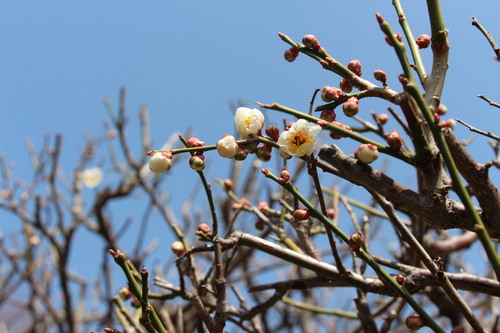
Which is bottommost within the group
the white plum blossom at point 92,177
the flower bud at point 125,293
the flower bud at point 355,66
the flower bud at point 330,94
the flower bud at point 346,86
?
the flower bud at point 125,293

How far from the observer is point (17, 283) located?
4969mm

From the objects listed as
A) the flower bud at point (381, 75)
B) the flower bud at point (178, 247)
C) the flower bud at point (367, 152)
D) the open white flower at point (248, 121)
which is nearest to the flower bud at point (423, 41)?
the flower bud at point (381, 75)

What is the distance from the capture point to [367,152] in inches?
45.2

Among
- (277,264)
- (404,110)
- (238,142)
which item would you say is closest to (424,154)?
(404,110)

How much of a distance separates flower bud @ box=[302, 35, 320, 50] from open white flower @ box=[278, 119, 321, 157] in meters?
0.25

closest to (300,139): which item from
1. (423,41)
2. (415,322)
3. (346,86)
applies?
(346,86)

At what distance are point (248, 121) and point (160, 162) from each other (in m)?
0.27

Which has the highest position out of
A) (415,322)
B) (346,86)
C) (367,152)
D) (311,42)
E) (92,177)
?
(92,177)

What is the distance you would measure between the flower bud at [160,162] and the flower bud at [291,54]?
463 millimetres

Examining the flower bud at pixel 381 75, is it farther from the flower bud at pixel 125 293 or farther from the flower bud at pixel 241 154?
the flower bud at pixel 125 293

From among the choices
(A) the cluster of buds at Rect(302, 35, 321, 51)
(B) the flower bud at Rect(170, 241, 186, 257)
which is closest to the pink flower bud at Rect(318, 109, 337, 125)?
(A) the cluster of buds at Rect(302, 35, 321, 51)

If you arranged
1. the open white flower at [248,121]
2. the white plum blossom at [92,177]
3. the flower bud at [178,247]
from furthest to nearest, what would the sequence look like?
1. the white plum blossom at [92,177]
2. the flower bud at [178,247]
3. the open white flower at [248,121]

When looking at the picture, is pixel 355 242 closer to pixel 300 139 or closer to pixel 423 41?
pixel 300 139

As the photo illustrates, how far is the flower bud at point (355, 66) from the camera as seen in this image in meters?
1.29
